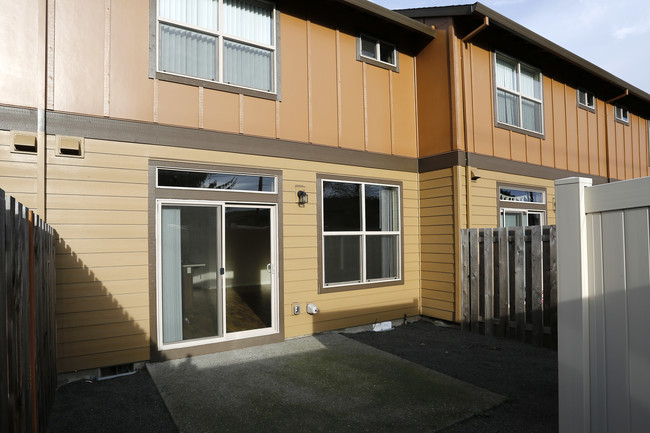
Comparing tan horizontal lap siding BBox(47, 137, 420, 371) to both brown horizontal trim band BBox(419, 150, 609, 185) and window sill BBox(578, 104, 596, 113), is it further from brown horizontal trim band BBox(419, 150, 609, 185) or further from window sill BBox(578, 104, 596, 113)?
window sill BBox(578, 104, 596, 113)

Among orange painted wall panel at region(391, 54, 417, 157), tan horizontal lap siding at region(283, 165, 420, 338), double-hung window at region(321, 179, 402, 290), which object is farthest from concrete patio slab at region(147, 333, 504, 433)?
orange painted wall panel at region(391, 54, 417, 157)

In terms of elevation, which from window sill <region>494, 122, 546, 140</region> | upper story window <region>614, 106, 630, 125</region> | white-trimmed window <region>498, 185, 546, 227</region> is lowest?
white-trimmed window <region>498, 185, 546, 227</region>

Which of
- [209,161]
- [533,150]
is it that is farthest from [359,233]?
[533,150]

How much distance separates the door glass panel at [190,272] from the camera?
478cm

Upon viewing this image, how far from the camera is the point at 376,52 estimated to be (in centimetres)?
677

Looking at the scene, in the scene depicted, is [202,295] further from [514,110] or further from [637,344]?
[514,110]

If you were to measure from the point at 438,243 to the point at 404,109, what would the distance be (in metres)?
2.48

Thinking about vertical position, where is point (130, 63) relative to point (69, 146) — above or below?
above

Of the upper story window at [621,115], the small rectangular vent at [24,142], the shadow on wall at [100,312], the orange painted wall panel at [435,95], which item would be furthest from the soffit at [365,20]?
the upper story window at [621,115]

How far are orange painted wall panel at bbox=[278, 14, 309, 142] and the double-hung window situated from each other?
91cm

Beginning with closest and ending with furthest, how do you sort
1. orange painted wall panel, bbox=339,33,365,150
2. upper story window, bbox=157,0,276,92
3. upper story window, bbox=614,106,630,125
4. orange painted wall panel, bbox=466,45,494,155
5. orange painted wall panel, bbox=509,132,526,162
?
upper story window, bbox=157,0,276,92, orange painted wall panel, bbox=339,33,365,150, orange painted wall panel, bbox=466,45,494,155, orange painted wall panel, bbox=509,132,526,162, upper story window, bbox=614,106,630,125

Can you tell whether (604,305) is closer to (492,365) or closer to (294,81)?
(492,365)

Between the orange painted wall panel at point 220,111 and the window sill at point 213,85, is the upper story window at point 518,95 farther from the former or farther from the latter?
the orange painted wall panel at point 220,111

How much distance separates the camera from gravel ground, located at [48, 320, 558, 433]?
3.19 metres
